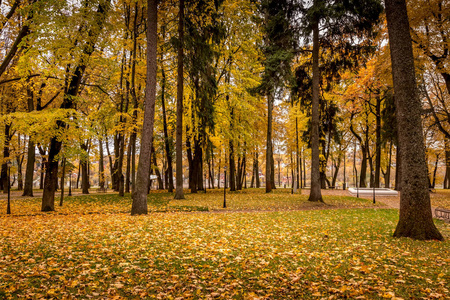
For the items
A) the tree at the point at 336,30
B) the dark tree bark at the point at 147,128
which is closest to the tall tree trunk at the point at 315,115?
the tree at the point at 336,30

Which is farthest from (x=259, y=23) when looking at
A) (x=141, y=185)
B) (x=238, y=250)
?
(x=238, y=250)

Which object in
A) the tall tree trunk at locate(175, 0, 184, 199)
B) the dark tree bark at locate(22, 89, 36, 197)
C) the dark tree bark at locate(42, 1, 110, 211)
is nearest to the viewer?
the dark tree bark at locate(42, 1, 110, 211)

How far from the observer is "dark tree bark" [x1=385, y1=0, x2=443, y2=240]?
625 cm

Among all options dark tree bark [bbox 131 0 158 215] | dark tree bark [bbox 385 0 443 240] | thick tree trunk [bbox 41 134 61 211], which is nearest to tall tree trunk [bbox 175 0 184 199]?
dark tree bark [bbox 131 0 158 215]

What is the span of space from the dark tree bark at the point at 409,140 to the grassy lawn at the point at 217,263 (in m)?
0.47

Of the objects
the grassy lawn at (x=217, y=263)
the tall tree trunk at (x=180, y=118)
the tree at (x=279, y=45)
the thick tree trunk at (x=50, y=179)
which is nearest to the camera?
the grassy lawn at (x=217, y=263)

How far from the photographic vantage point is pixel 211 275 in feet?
14.1

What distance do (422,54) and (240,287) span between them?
1643 cm

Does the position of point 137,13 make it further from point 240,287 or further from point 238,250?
point 240,287

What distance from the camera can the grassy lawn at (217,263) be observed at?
12.1ft

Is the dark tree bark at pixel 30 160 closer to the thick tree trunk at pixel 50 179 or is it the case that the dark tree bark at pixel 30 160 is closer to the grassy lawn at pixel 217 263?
the thick tree trunk at pixel 50 179

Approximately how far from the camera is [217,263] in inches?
191

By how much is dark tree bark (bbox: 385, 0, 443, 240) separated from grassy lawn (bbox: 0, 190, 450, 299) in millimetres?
466

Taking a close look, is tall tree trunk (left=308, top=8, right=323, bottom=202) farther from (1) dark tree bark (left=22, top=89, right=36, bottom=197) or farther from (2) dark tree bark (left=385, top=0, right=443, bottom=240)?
(1) dark tree bark (left=22, top=89, right=36, bottom=197)
